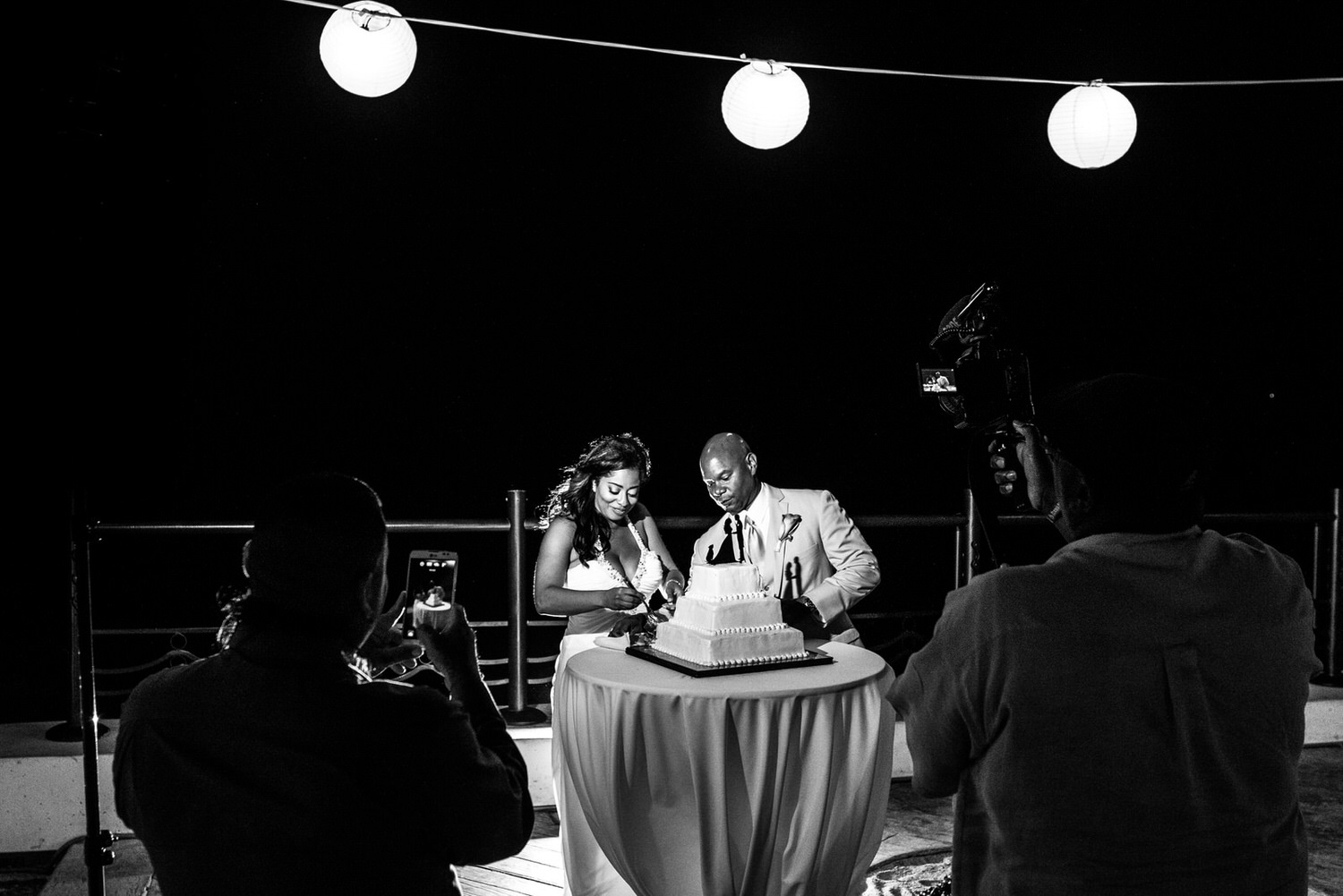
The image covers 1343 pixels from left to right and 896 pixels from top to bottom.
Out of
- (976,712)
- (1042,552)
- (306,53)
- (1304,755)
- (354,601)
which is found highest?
(306,53)

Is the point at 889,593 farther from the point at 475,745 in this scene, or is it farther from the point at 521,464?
the point at 475,745

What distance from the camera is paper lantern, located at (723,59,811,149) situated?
442cm

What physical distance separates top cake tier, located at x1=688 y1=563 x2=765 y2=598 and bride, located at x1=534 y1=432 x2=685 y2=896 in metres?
0.56

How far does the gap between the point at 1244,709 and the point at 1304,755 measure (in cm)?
403

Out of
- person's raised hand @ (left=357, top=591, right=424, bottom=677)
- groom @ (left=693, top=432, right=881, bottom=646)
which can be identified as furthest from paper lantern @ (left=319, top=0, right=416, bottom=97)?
person's raised hand @ (left=357, top=591, right=424, bottom=677)

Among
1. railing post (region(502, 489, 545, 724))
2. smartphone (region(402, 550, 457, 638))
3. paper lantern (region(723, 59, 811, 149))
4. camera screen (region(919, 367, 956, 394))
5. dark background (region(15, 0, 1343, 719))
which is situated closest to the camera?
smartphone (region(402, 550, 457, 638))

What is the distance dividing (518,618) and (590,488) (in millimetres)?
739

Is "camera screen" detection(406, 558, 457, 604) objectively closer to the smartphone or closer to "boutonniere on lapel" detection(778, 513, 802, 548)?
the smartphone

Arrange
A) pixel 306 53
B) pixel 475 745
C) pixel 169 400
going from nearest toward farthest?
pixel 475 745, pixel 306 53, pixel 169 400

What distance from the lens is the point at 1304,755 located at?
4582 mm

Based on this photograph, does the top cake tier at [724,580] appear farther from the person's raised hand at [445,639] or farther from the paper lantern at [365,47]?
the paper lantern at [365,47]

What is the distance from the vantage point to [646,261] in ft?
21.6

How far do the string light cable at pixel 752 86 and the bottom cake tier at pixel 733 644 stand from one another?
2.38 m

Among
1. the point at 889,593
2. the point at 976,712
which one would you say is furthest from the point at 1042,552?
the point at 976,712
